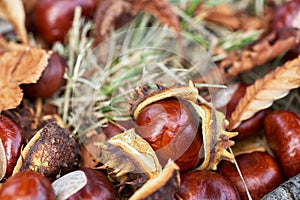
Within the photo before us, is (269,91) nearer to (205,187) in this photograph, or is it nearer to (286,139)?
(286,139)

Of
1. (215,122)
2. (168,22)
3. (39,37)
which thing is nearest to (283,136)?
(215,122)

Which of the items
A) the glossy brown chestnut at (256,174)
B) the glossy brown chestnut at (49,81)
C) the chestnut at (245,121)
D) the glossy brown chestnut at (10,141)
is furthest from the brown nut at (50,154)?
the chestnut at (245,121)

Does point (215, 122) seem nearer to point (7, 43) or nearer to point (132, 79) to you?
point (132, 79)

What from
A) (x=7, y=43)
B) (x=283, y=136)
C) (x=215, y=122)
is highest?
(x=7, y=43)

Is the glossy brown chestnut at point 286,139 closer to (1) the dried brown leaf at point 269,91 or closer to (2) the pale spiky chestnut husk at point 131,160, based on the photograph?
(1) the dried brown leaf at point 269,91

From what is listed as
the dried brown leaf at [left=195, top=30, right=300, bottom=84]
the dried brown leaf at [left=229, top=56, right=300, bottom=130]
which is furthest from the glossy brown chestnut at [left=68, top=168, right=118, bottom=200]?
the dried brown leaf at [left=195, top=30, right=300, bottom=84]

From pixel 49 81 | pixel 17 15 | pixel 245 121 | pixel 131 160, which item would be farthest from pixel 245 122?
pixel 17 15
